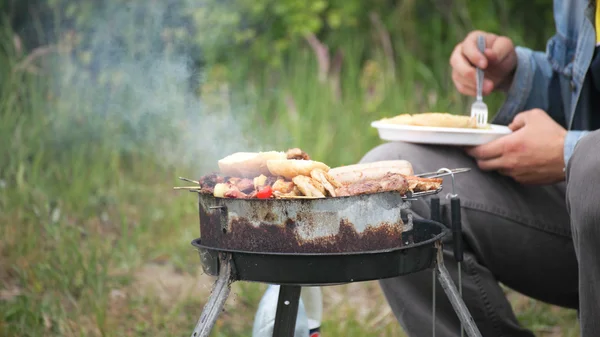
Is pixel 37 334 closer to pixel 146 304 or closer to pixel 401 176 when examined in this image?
pixel 146 304

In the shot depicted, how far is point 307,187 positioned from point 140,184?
253 centimetres

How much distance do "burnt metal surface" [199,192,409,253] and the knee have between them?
0.43 metres

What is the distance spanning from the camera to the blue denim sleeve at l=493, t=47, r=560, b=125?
2.59 meters

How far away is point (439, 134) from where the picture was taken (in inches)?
A: 86.9

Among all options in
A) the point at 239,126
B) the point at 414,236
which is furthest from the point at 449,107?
the point at 414,236

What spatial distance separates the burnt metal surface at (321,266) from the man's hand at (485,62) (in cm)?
111

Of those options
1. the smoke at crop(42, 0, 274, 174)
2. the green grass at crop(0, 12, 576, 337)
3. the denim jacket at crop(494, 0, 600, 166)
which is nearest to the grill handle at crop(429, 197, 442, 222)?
the denim jacket at crop(494, 0, 600, 166)

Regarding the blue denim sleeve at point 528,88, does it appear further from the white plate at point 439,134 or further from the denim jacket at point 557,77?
the white plate at point 439,134

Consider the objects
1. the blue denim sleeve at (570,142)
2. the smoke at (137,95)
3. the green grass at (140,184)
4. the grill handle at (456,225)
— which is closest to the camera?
the grill handle at (456,225)

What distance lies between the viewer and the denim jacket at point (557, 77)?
242 centimetres

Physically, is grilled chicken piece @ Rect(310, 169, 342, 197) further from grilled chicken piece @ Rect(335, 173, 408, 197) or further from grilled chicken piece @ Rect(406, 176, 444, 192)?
grilled chicken piece @ Rect(406, 176, 444, 192)

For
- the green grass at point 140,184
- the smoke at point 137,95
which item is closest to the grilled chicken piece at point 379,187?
the green grass at point 140,184

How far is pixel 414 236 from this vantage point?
1887mm

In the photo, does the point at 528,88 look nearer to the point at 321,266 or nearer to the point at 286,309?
the point at 286,309
